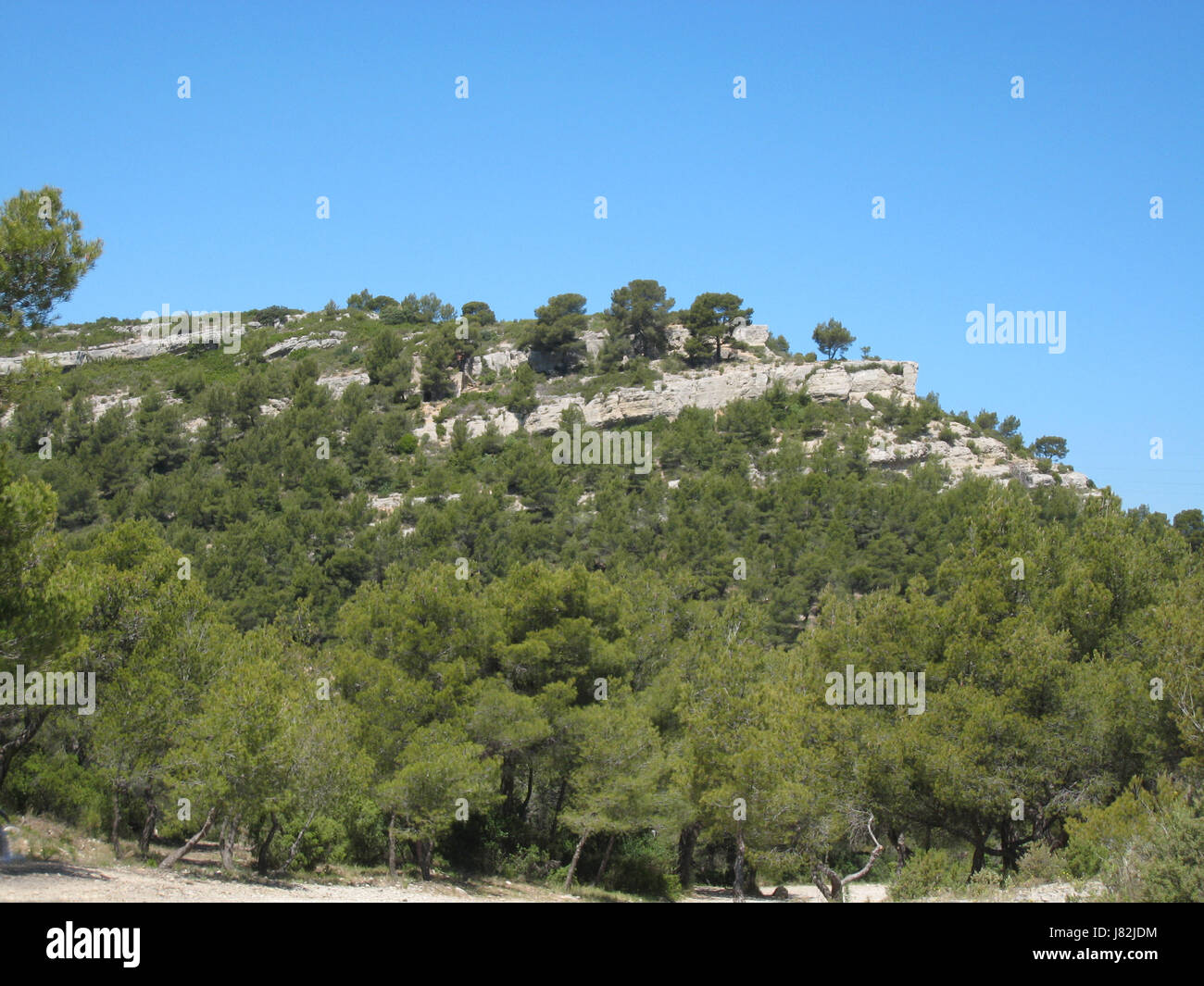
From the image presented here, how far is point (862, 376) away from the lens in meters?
74.1

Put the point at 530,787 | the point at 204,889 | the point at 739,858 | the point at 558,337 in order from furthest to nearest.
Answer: the point at 558,337 → the point at 530,787 → the point at 739,858 → the point at 204,889

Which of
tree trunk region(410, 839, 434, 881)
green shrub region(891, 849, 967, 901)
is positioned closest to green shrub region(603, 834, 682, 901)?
tree trunk region(410, 839, 434, 881)

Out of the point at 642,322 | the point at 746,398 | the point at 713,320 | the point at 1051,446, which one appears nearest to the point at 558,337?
the point at 642,322

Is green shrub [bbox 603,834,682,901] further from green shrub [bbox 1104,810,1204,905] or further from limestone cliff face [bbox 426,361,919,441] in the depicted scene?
limestone cliff face [bbox 426,361,919,441]

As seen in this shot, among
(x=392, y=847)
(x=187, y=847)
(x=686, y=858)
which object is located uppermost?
(x=187, y=847)

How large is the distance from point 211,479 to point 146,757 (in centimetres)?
3873

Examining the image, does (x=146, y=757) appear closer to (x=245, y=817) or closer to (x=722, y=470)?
(x=245, y=817)

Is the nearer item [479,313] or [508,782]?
[508,782]

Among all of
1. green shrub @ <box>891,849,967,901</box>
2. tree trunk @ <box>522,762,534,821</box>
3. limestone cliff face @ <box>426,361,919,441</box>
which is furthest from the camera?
limestone cliff face @ <box>426,361,919,441</box>

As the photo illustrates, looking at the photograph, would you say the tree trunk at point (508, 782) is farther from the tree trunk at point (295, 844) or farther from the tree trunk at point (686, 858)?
the tree trunk at point (295, 844)

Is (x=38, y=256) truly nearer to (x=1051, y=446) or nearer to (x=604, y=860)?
(x=604, y=860)

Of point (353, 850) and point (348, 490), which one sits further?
point (348, 490)

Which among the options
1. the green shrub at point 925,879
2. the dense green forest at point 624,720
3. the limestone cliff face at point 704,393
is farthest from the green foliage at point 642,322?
the green shrub at point 925,879
